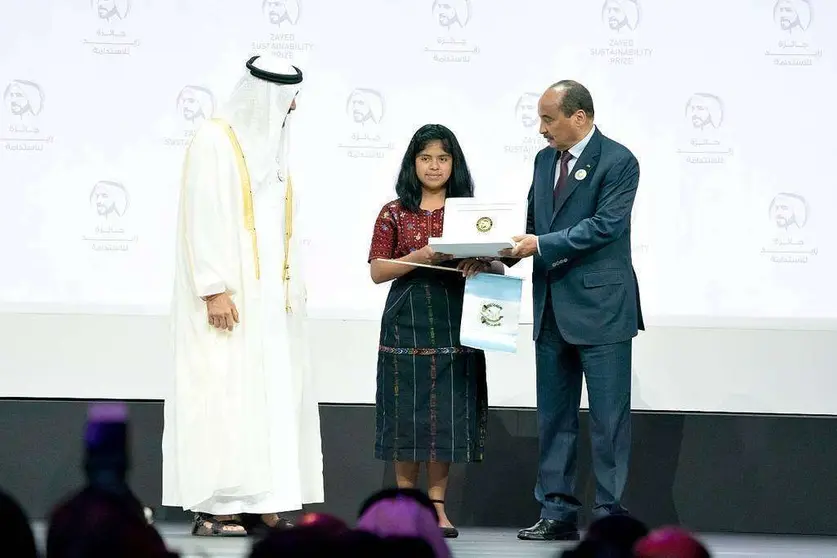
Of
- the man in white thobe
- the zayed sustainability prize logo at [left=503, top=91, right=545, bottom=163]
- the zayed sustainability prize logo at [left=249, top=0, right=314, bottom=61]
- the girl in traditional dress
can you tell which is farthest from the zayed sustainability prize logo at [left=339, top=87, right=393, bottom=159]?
the man in white thobe

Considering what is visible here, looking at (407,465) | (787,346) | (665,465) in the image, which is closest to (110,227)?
(407,465)

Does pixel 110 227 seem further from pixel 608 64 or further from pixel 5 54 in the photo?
pixel 608 64

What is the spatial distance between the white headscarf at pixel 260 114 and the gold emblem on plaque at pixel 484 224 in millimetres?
733

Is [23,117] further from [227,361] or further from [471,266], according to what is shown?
[471,266]

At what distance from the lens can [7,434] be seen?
5.27 meters

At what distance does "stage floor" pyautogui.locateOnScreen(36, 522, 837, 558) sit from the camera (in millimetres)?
3980

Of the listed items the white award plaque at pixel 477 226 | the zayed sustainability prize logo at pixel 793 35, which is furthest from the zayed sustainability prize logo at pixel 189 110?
the zayed sustainability prize logo at pixel 793 35

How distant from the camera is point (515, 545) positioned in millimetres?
4473

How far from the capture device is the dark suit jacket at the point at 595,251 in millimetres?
4457

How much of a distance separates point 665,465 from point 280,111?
84.4 inches

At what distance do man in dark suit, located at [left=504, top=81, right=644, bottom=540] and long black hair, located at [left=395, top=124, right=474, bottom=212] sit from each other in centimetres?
29

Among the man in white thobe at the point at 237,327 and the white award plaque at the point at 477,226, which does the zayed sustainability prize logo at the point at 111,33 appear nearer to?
the man in white thobe at the point at 237,327

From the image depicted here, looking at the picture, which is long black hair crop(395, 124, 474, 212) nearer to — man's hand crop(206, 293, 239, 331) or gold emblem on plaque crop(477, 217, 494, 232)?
gold emblem on plaque crop(477, 217, 494, 232)

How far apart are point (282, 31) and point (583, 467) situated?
217cm
